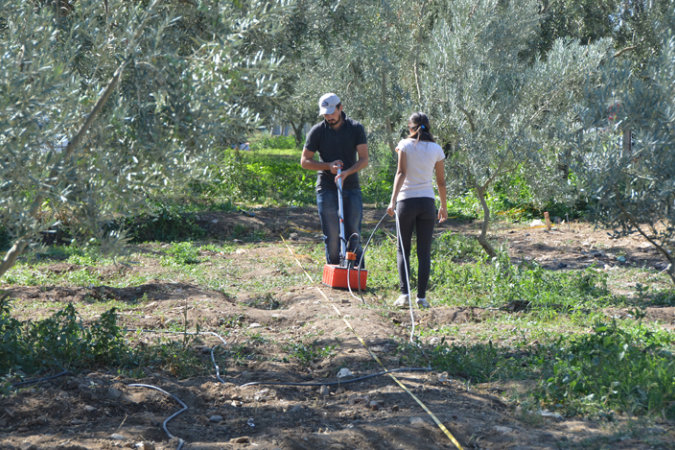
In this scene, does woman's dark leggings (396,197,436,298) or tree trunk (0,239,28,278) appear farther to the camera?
woman's dark leggings (396,197,436,298)

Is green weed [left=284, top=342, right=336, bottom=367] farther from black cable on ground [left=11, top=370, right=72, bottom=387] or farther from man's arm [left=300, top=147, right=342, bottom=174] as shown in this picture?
man's arm [left=300, top=147, right=342, bottom=174]

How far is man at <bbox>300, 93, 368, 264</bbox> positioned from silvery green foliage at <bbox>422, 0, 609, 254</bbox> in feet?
6.74

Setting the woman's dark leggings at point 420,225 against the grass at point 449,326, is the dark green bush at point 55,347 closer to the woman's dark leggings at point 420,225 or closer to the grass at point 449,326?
the grass at point 449,326

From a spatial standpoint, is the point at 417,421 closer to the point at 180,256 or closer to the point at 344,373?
the point at 344,373

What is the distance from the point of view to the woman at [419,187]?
6.85 metres

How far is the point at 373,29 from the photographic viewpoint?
12281 mm

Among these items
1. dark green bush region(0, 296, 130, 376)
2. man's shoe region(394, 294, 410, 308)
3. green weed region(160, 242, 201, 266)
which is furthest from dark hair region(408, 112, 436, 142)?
green weed region(160, 242, 201, 266)

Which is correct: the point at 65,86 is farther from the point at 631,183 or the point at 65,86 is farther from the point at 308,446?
the point at 631,183

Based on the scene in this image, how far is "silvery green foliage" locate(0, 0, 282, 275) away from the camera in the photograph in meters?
3.59

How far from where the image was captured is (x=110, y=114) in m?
3.95

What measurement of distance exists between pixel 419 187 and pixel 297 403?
3.10 meters

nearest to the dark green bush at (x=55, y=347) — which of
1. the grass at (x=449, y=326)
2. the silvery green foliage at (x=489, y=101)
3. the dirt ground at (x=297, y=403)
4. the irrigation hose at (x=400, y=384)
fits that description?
the grass at (x=449, y=326)

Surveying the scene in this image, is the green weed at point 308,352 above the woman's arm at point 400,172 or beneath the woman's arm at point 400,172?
beneath

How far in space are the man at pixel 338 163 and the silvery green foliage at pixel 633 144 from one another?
8.39ft
